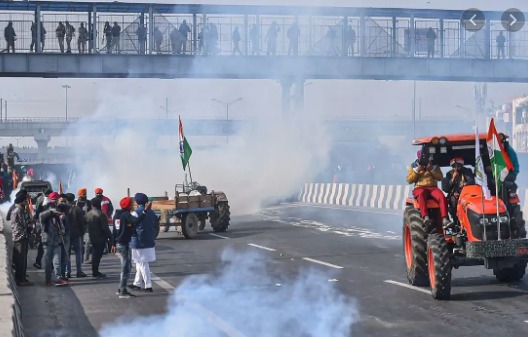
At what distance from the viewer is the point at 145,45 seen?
1727 inches

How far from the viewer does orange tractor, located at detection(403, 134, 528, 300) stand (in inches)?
467

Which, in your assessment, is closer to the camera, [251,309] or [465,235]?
[251,309]

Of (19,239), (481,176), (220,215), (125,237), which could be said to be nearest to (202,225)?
(220,215)

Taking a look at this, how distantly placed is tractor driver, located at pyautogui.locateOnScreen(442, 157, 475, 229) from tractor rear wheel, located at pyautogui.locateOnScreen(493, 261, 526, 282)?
1291 mm

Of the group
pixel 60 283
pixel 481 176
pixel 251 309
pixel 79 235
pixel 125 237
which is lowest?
pixel 60 283

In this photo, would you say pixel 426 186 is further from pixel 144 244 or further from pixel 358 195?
Result: pixel 358 195

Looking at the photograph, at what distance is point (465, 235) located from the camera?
1255cm

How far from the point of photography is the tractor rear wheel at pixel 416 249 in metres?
13.1

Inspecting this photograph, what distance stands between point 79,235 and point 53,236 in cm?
127

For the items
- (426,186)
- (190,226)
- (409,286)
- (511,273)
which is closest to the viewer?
(426,186)

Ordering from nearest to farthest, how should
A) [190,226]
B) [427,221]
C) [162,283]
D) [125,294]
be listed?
[427,221]
[125,294]
[162,283]
[190,226]

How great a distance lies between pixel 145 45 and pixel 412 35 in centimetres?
1431

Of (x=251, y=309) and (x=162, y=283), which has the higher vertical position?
(x=251, y=309)

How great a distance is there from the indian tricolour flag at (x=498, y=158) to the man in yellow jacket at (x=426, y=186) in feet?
2.70
